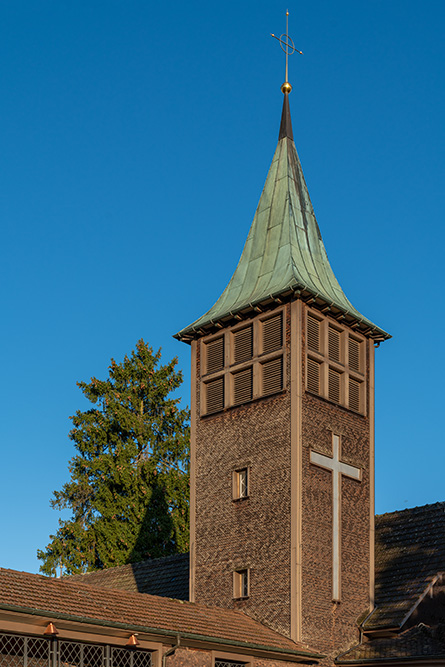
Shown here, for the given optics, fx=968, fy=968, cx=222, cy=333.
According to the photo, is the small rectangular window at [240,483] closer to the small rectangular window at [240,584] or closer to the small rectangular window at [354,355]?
the small rectangular window at [240,584]

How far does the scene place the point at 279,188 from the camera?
29141 mm

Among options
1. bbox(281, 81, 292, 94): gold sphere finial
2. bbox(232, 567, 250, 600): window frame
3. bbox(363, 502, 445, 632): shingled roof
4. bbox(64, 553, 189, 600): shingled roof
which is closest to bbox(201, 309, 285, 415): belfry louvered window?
bbox(232, 567, 250, 600): window frame

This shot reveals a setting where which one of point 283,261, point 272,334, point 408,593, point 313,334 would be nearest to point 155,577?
point 408,593

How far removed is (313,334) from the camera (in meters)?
25.6

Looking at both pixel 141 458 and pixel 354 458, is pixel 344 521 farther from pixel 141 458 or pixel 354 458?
pixel 141 458

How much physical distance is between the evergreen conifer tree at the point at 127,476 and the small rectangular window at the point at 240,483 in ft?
55.2

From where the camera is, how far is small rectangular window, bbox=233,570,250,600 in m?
24.3

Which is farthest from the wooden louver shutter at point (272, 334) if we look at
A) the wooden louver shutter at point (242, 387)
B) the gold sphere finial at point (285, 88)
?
the gold sphere finial at point (285, 88)

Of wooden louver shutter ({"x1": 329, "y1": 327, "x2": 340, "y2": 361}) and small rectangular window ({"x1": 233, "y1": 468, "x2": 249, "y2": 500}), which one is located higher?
wooden louver shutter ({"x1": 329, "y1": 327, "x2": 340, "y2": 361})

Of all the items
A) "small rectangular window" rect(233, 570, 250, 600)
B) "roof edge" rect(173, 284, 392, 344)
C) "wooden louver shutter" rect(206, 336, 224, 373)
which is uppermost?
"roof edge" rect(173, 284, 392, 344)

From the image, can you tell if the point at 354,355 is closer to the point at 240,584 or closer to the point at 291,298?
the point at 291,298

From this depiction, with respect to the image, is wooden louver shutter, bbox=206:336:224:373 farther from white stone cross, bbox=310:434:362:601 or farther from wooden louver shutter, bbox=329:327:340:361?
white stone cross, bbox=310:434:362:601

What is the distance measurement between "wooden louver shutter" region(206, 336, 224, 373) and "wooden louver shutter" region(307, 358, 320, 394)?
276cm

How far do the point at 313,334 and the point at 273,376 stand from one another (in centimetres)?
157
